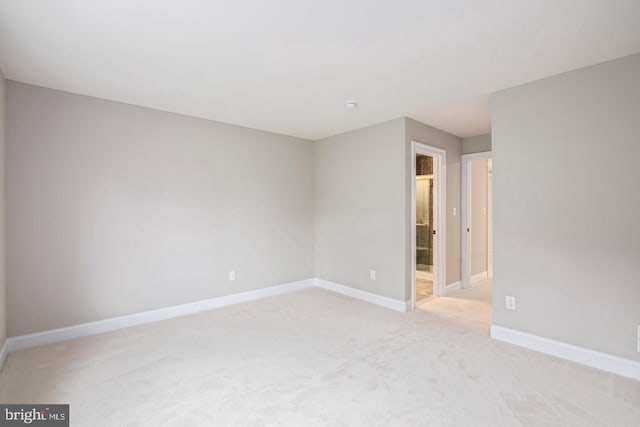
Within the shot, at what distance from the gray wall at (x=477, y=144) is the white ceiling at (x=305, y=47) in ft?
4.49

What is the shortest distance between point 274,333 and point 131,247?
1837 millimetres

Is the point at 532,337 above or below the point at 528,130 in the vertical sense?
below

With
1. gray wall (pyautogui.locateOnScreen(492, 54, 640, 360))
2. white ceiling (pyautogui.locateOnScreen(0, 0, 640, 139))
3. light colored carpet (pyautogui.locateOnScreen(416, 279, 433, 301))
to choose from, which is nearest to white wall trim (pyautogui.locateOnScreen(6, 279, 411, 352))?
light colored carpet (pyautogui.locateOnScreen(416, 279, 433, 301))

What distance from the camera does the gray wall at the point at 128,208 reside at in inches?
113

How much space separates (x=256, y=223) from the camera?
14.6 ft

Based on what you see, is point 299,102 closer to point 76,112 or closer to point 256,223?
point 256,223

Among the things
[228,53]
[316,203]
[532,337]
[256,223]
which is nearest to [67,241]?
[256,223]

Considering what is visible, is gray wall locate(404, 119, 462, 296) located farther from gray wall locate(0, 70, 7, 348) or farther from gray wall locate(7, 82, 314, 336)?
gray wall locate(0, 70, 7, 348)

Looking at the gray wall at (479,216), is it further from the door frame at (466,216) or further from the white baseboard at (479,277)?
the door frame at (466,216)

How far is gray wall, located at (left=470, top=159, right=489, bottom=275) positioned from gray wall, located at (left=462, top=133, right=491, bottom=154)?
10.2 inches

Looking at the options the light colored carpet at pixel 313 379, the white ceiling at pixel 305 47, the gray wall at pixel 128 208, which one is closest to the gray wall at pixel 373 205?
the gray wall at pixel 128 208

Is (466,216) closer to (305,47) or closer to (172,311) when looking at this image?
(305,47)

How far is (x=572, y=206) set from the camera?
2600mm

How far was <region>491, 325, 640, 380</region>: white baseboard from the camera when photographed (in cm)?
233
